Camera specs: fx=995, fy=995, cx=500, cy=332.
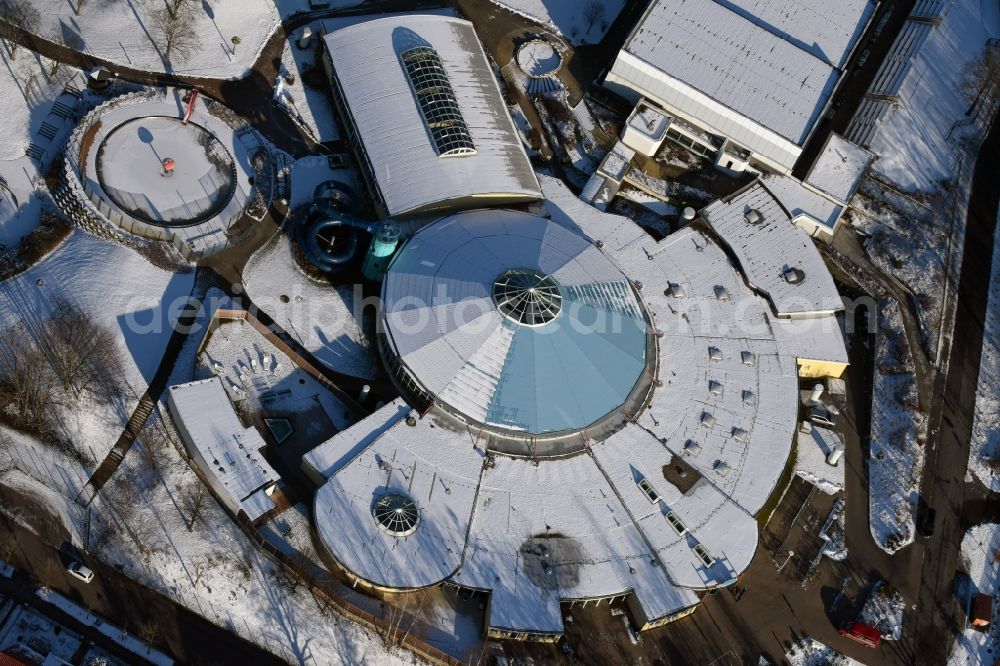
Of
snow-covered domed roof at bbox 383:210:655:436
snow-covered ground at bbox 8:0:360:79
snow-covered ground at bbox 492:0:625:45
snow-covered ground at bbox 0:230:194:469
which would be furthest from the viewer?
snow-covered ground at bbox 492:0:625:45

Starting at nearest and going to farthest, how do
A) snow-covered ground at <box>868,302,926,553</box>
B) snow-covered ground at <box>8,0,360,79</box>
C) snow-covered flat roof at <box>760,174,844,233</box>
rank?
1. snow-covered ground at <box>868,302,926,553</box>
2. snow-covered flat roof at <box>760,174,844,233</box>
3. snow-covered ground at <box>8,0,360,79</box>

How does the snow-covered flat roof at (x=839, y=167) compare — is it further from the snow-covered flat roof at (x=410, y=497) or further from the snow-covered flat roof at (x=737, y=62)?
the snow-covered flat roof at (x=410, y=497)

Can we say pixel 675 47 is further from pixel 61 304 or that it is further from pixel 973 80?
pixel 61 304

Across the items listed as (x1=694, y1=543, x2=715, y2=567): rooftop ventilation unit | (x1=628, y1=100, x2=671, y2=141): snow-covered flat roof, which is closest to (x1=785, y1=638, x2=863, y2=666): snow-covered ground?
(x1=694, y1=543, x2=715, y2=567): rooftop ventilation unit

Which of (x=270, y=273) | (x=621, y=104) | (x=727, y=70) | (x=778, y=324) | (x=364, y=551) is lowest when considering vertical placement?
(x=364, y=551)

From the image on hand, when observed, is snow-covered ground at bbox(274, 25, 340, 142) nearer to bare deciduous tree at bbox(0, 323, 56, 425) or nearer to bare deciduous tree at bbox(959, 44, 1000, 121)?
bare deciduous tree at bbox(0, 323, 56, 425)

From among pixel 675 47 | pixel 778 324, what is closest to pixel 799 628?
pixel 778 324
